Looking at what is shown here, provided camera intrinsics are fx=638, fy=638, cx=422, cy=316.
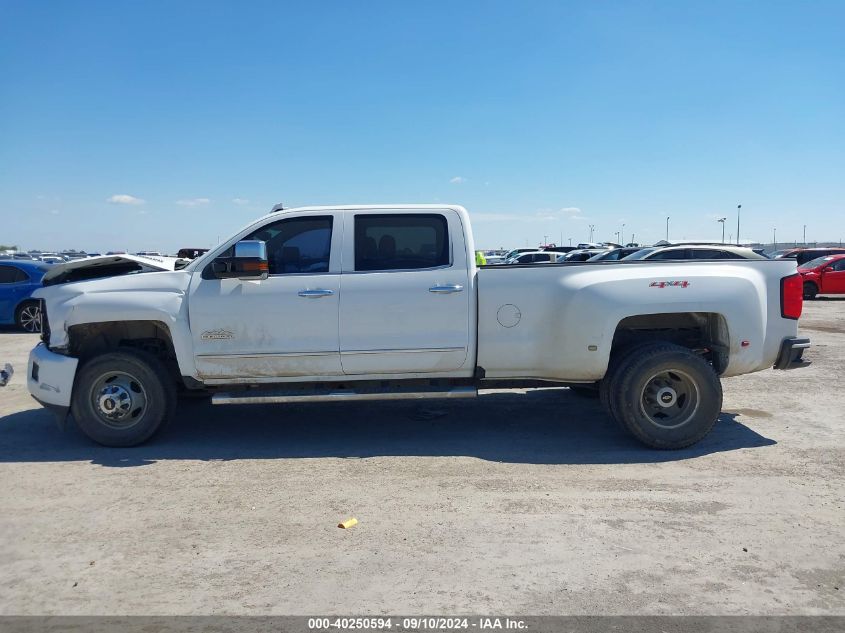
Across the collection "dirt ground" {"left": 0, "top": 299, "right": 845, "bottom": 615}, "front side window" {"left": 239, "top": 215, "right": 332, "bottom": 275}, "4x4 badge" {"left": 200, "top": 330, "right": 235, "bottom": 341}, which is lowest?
"dirt ground" {"left": 0, "top": 299, "right": 845, "bottom": 615}

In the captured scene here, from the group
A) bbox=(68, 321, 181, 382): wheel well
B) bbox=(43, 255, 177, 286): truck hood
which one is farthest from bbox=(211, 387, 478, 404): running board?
bbox=(43, 255, 177, 286): truck hood

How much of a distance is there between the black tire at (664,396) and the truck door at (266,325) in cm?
252

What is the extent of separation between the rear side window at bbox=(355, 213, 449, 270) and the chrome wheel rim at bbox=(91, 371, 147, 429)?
7.47 ft

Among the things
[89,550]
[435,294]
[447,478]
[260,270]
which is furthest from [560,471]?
[89,550]

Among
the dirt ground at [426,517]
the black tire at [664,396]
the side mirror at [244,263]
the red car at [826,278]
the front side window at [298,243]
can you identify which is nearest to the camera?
the dirt ground at [426,517]

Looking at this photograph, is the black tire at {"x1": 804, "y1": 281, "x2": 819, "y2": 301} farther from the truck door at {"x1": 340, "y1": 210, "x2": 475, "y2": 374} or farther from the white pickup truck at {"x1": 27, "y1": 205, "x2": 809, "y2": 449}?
the truck door at {"x1": 340, "y1": 210, "x2": 475, "y2": 374}

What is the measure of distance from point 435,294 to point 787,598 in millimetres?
3334

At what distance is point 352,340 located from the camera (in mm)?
5590

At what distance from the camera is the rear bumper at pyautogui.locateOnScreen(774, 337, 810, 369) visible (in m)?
5.68

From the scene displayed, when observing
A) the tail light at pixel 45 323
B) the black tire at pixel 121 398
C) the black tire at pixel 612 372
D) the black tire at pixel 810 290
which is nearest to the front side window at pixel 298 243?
the black tire at pixel 121 398

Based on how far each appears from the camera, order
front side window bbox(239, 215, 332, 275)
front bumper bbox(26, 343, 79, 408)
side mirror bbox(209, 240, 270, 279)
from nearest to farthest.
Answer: side mirror bbox(209, 240, 270, 279) < front bumper bbox(26, 343, 79, 408) < front side window bbox(239, 215, 332, 275)

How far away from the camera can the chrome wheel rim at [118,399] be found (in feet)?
18.6

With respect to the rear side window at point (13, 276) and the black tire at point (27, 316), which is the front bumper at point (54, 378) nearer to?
the black tire at point (27, 316)

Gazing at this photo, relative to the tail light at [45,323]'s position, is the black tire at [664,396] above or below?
below
